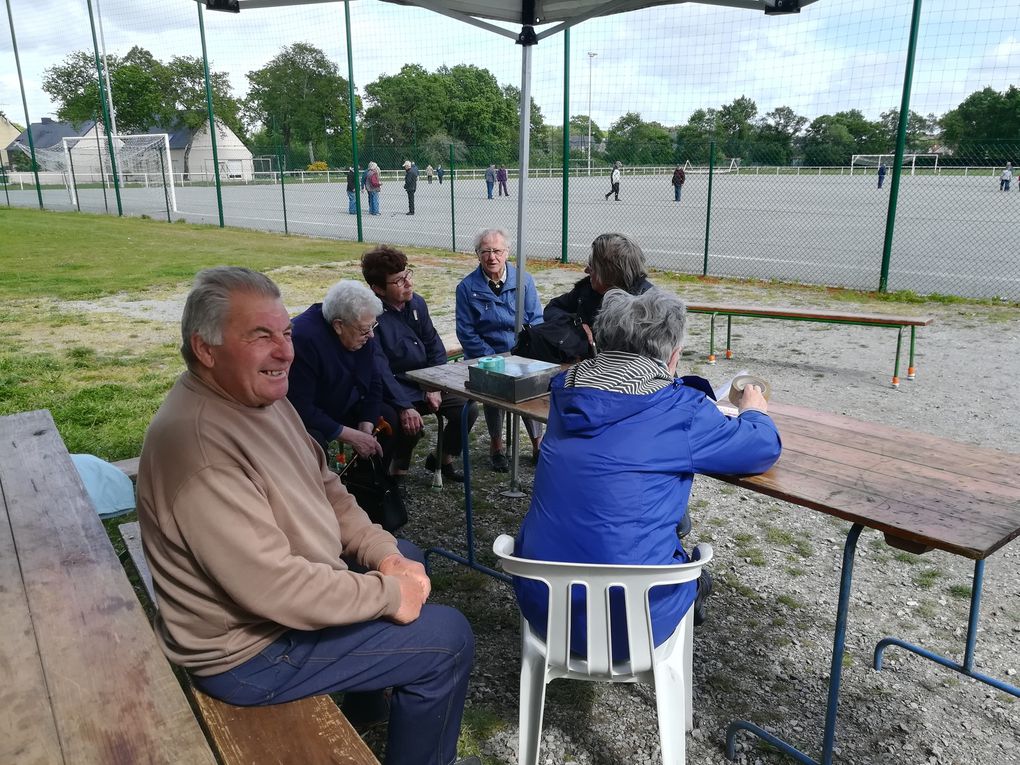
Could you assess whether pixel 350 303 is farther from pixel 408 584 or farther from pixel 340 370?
pixel 408 584

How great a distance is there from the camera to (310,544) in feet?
5.97

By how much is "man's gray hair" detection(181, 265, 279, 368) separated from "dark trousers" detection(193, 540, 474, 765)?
723 millimetres

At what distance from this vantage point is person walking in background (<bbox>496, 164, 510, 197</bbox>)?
21.1m

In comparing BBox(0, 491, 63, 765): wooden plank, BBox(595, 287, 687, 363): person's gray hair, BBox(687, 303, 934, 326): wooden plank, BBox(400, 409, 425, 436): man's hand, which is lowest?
BBox(400, 409, 425, 436): man's hand

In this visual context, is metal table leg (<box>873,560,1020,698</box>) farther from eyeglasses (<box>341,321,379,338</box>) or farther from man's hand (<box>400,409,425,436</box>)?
eyeglasses (<box>341,321,379,338</box>)

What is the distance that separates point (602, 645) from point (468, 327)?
2.95m

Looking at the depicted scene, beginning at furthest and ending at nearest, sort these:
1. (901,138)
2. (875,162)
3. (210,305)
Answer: (875,162), (901,138), (210,305)

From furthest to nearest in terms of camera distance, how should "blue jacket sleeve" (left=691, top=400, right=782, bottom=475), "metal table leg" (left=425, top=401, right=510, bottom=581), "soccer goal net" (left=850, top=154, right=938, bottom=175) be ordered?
1. "soccer goal net" (left=850, top=154, right=938, bottom=175)
2. "metal table leg" (left=425, top=401, right=510, bottom=581)
3. "blue jacket sleeve" (left=691, top=400, right=782, bottom=475)

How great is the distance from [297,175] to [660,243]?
19.6 m

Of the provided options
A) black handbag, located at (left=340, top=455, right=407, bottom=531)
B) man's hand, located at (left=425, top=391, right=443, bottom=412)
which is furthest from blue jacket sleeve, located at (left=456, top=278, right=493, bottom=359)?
black handbag, located at (left=340, top=455, right=407, bottom=531)

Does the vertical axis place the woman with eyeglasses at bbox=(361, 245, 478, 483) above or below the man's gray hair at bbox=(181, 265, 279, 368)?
below

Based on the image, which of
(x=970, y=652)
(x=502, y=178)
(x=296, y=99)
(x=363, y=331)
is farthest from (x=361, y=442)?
(x=296, y=99)

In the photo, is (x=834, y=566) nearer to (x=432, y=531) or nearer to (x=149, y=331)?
(x=432, y=531)

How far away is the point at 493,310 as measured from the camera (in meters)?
4.62
